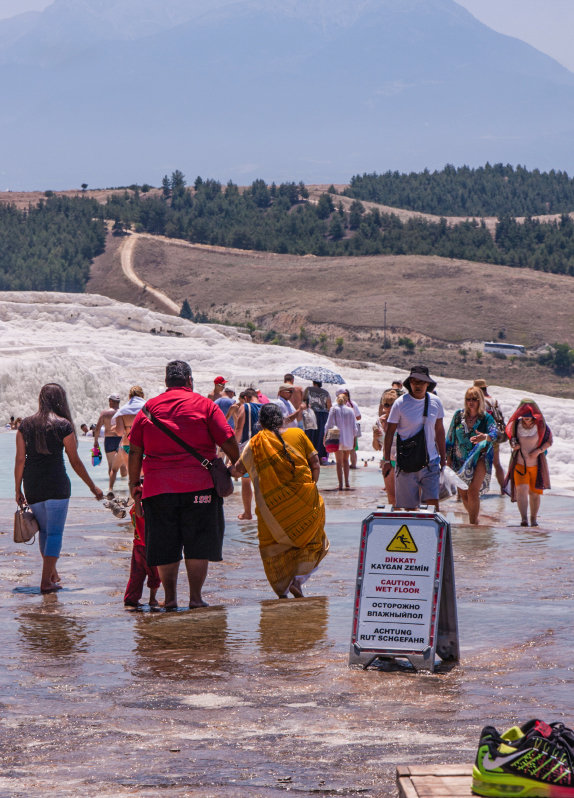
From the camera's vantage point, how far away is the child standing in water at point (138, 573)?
7.29 meters

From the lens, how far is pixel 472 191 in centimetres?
16162

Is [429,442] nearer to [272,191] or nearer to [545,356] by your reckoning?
[545,356]

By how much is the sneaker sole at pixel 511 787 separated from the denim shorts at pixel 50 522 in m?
5.07

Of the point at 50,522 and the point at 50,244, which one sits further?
the point at 50,244

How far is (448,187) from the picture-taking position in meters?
162

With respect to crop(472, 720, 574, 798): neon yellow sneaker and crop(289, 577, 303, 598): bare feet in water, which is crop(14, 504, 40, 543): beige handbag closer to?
crop(289, 577, 303, 598): bare feet in water

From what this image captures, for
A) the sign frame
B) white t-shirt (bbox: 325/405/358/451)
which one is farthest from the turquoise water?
the sign frame

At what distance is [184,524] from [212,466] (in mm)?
376

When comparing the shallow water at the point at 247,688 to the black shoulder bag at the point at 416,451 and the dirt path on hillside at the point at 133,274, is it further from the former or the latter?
the dirt path on hillside at the point at 133,274

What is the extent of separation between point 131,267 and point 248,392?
287 feet

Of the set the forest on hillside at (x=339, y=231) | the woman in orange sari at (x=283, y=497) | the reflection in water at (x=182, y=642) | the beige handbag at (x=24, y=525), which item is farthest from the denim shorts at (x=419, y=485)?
the forest on hillside at (x=339, y=231)

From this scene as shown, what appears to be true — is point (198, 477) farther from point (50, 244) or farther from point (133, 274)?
point (50, 244)

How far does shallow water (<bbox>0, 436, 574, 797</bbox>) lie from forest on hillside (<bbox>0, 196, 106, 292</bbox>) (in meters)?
87.4

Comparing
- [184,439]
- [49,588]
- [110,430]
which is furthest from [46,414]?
[110,430]
